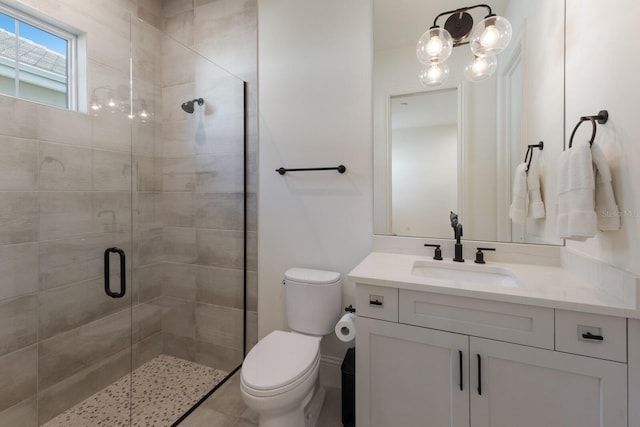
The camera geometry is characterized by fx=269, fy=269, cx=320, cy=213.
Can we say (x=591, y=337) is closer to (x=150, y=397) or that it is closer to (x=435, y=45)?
(x=435, y=45)

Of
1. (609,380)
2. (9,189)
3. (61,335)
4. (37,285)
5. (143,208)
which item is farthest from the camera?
(143,208)

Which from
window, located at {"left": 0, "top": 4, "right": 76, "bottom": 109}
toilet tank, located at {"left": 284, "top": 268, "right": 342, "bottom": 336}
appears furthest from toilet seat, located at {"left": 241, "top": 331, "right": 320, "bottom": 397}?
window, located at {"left": 0, "top": 4, "right": 76, "bottom": 109}

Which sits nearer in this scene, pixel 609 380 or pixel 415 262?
pixel 609 380

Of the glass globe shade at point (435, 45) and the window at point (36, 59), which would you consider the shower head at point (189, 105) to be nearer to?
the window at point (36, 59)

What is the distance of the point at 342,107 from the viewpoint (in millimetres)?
1728

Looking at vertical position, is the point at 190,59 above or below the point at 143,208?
above

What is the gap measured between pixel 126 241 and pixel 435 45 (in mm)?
2199

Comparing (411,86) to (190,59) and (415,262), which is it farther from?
(190,59)

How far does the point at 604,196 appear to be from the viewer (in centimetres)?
97

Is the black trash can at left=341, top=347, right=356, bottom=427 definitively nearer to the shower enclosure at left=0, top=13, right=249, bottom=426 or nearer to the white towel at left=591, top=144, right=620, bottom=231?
the shower enclosure at left=0, top=13, right=249, bottom=426

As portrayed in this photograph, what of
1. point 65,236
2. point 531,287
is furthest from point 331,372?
point 65,236

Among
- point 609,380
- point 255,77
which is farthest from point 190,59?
point 609,380

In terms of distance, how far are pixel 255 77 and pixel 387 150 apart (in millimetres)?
1120

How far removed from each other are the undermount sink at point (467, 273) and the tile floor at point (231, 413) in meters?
0.98
